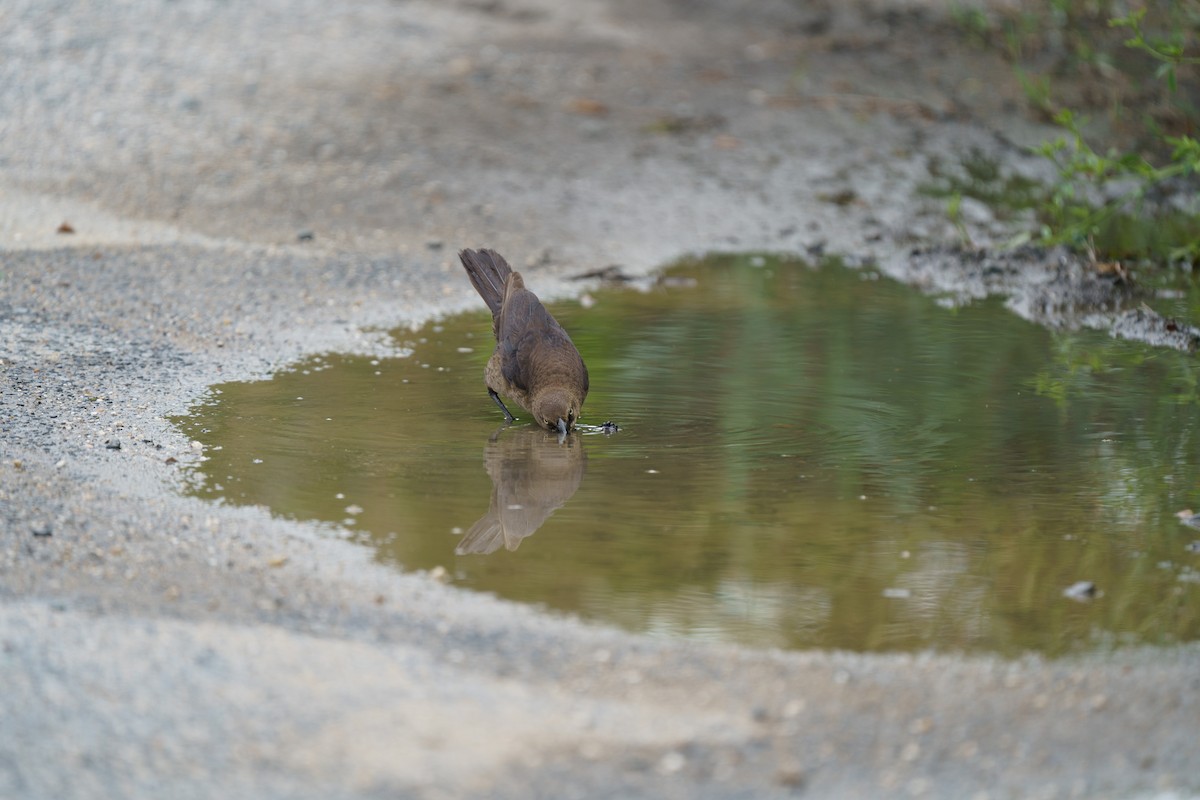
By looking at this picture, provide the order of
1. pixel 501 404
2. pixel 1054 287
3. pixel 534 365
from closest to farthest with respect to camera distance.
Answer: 1. pixel 534 365
2. pixel 501 404
3. pixel 1054 287

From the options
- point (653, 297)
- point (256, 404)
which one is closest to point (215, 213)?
point (653, 297)

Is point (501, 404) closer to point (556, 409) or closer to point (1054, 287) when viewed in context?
point (556, 409)

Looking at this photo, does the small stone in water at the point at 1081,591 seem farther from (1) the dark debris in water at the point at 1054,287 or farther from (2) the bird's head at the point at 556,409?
(1) the dark debris in water at the point at 1054,287

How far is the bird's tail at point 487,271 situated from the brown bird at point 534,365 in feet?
0.57

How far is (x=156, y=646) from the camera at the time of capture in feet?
12.4

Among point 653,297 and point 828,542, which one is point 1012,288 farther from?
point 828,542

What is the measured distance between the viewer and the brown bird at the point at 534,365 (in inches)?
234

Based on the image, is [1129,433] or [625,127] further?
[625,127]

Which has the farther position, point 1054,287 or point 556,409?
point 1054,287

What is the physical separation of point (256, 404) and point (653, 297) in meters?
2.87

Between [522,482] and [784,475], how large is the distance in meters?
0.95

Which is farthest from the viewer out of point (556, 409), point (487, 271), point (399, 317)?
point (399, 317)

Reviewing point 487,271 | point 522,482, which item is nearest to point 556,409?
point 522,482

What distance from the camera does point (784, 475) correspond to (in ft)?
17.5
